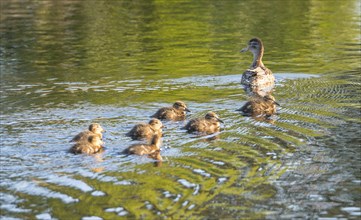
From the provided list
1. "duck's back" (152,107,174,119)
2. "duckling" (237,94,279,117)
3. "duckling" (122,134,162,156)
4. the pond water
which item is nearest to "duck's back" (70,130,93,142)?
the pond water

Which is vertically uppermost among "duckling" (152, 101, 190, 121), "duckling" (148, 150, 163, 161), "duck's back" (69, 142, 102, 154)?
"duck's back" (69, 142, 102, 154)

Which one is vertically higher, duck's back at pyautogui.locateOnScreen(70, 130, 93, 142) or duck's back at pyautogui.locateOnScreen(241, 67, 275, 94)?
duck's back at pyautogui.locateOnScreen(70, 130, 93, 142)

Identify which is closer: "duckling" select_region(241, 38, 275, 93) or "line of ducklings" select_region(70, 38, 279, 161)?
"line of ducklings" select_region(70, 38, 279, 161)

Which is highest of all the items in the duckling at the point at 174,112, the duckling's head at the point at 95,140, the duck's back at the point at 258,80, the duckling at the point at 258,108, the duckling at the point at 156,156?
the duckling's head at the point at 95,140

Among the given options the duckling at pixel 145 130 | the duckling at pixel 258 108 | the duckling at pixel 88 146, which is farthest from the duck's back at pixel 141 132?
the duckling at pixel 258 108

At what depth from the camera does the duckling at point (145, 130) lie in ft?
39.9

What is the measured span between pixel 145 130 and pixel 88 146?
47.1 inches

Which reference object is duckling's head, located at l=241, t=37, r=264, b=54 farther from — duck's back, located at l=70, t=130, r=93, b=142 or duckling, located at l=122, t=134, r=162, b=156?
duckling, located at l=122, t=134, r=162, b=156

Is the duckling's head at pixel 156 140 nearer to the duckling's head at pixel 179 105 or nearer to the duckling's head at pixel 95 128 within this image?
the duckling's head at pixel 95 128

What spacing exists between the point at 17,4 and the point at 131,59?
52.9 feet

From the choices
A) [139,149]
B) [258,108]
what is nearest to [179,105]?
[258,108]

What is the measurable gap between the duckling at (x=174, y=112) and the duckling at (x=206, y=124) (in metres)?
0.74

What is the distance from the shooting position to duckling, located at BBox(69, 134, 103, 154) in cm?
1124

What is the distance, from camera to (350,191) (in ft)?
31.7
